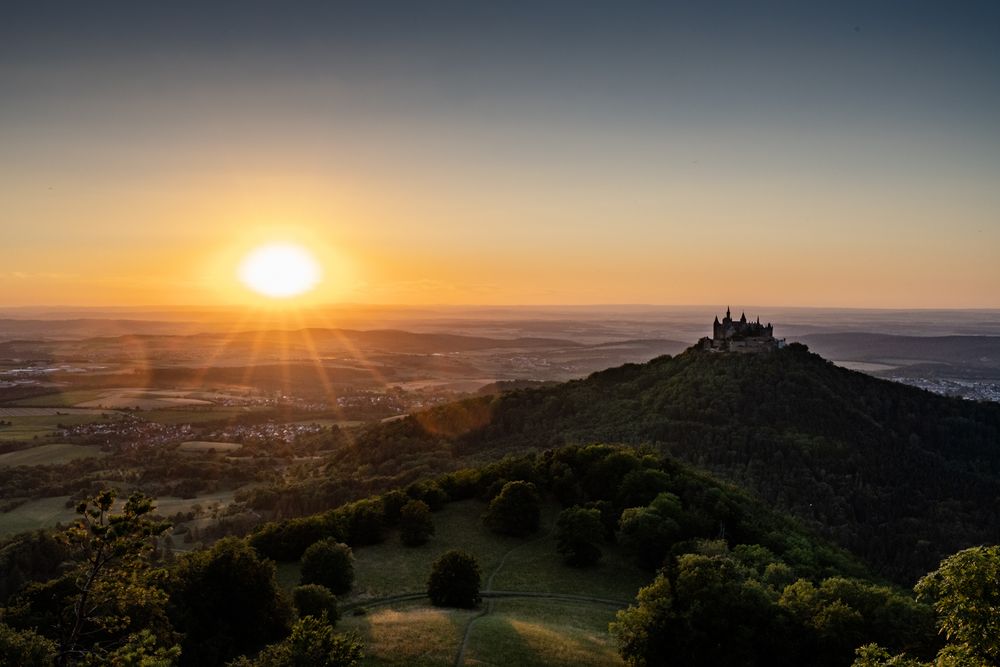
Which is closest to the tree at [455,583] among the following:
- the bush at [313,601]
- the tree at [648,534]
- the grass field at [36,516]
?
the bush at [313,601]

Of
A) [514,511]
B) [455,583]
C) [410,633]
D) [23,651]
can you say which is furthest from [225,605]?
[514,511]

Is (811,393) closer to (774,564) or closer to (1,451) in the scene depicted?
(774,564)

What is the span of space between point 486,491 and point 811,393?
79.4 meters

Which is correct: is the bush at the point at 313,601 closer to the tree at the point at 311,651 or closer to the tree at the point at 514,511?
the tree at the point at 311,651

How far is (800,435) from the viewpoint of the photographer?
100 metres

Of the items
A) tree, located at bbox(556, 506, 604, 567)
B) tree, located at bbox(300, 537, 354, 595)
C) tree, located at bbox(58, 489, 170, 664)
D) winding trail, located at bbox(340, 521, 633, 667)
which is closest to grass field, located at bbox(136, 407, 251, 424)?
tree, located at bbox(300, 537, 354, 595)

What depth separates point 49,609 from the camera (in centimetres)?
2756

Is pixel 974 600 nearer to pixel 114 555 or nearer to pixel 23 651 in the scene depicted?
pixel 114 555

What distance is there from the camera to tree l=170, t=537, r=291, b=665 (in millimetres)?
28344

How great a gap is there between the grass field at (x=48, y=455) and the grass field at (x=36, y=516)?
2307 cm

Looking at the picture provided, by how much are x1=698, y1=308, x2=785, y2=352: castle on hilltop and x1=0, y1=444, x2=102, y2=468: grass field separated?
132648mm

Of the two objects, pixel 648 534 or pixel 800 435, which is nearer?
pixel 648 534

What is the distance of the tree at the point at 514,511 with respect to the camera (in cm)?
5100

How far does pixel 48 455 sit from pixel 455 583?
123024 millimetres
